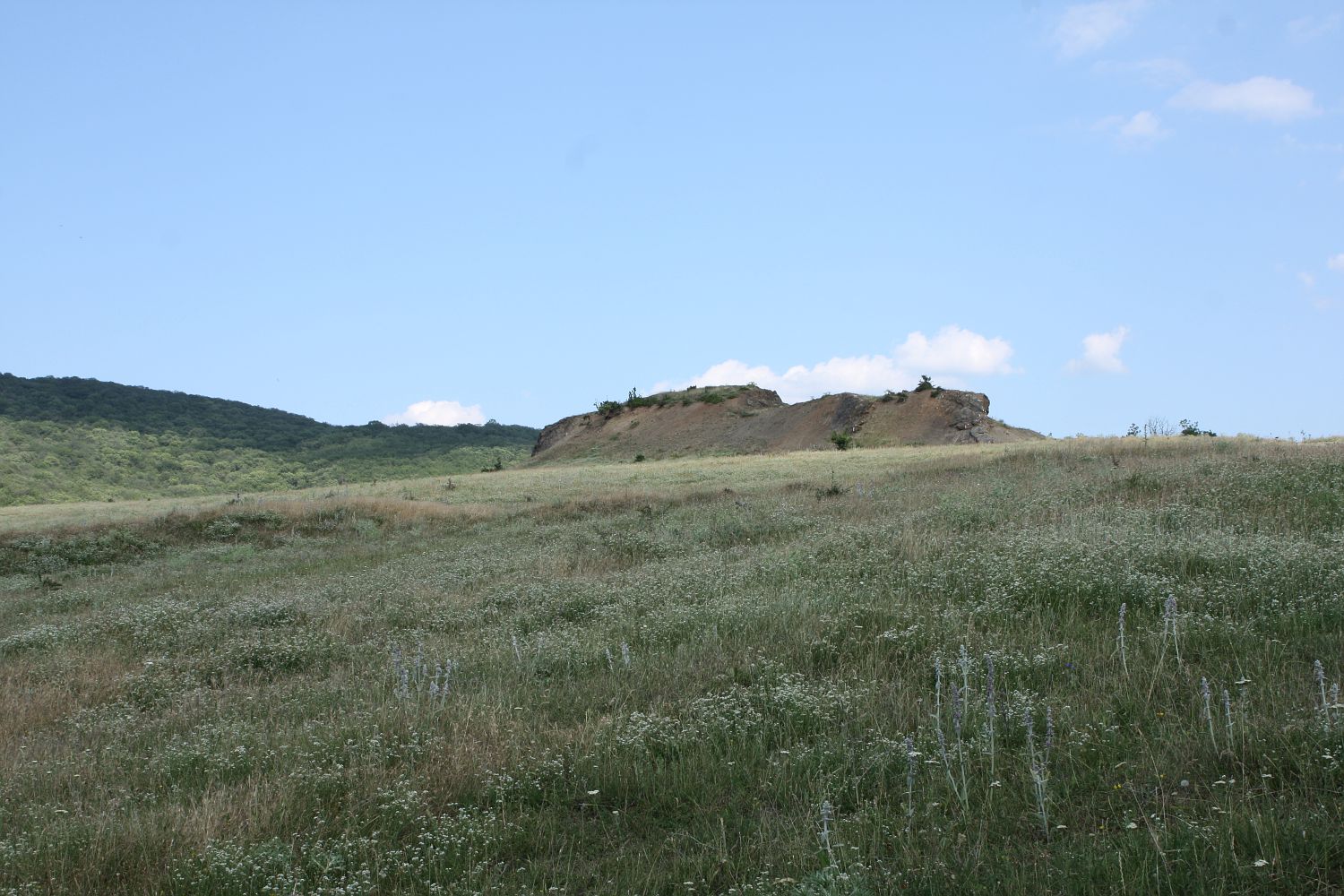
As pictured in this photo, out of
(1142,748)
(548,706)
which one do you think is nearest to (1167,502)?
(1142,748)

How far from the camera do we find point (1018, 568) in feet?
28.2

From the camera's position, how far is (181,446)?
8225 cm

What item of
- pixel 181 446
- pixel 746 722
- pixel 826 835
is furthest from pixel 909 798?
pixel 181 446

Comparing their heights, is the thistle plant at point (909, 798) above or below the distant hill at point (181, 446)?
below

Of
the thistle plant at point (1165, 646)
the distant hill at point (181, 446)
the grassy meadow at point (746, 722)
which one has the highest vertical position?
the distant hill at point (181, 446)

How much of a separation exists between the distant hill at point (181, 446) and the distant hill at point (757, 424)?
11709mm

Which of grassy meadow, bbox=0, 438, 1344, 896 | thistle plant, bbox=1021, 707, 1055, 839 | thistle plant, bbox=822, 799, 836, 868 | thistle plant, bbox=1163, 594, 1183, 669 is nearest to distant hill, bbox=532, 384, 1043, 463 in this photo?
grassy meadow, bbox=0, 438, 1344, 896

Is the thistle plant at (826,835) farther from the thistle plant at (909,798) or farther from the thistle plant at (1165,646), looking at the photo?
the thistle plant at (1165,646)

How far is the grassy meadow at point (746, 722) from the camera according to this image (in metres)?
3.83

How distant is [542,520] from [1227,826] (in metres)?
19.5

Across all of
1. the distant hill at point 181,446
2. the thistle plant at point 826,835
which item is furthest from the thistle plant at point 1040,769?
the distant hill at point 181,446

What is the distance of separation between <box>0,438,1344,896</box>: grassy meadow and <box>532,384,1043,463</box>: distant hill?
3599 cm

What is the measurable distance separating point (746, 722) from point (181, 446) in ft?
295

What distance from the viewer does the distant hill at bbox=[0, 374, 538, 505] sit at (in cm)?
6500
